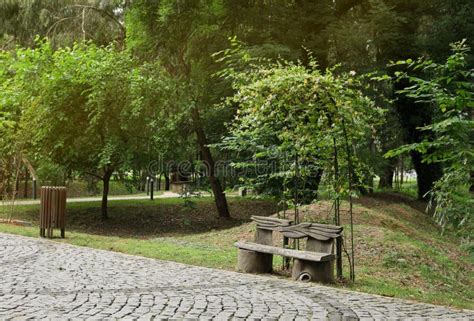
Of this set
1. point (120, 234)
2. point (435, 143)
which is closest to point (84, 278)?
point (435, 143)

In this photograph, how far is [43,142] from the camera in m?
18.6

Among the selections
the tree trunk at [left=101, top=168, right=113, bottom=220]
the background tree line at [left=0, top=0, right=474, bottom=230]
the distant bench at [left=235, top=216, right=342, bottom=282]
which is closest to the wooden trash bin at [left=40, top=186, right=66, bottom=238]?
the background tree line at [left=0, top=0, right=474, bottom=230]

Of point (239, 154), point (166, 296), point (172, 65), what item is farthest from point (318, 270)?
point (172, 65)

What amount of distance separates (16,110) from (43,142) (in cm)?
177

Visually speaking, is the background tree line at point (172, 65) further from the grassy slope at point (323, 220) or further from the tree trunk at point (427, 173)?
the tree trunk at point (427, 173)

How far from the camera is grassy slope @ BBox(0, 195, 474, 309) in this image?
9.95 meters

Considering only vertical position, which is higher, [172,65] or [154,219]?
[172,65]

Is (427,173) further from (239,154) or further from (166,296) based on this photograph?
(166,296)

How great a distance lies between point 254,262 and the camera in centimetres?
927

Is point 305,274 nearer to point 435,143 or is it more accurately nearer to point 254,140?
point 435,143

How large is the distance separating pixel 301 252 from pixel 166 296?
242 cm

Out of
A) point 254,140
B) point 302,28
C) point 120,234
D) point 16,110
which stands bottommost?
point 120,234

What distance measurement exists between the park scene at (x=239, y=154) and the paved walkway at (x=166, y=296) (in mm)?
43

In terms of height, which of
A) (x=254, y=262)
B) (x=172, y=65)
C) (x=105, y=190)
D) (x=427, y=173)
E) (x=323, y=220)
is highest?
(x=172, y=65)
